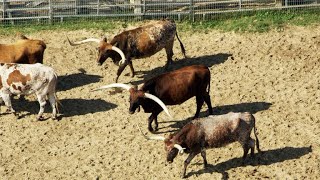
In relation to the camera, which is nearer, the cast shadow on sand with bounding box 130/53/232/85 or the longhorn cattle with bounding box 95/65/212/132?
the longhorn cattle with bounding box 95/65/212/132

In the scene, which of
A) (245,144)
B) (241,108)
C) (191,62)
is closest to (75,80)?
(191,62)

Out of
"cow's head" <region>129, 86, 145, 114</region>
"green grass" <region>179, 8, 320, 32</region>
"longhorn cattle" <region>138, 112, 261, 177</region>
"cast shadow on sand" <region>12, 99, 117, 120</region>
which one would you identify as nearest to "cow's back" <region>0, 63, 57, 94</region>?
"cast shadow on sand" <region>12, 99, 117, 120</region>

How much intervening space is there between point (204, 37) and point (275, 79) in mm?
3306

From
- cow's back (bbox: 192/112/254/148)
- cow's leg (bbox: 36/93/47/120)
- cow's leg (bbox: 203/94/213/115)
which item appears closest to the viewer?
cow's back (bbox: 192/112/254/148)

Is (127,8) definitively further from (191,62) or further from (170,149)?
(170,149)

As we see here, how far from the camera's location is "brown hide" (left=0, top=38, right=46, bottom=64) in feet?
49.3

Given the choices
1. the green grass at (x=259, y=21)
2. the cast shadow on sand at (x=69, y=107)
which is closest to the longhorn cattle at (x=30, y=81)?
the cast shadow on sand at (x=69, y=107)

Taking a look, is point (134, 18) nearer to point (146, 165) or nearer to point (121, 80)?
point (121, 80)

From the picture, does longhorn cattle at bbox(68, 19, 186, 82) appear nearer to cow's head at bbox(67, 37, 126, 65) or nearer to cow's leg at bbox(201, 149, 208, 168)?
cow's head at bbox(67, 37, 126, 65)

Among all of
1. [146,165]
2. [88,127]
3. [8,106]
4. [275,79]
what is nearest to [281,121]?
[275,79]

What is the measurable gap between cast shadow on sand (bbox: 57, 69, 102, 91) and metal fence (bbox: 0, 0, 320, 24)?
3.54 m

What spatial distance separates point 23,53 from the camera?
15.1 m

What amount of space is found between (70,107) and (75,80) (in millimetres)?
1447

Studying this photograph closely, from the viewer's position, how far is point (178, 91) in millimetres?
12992
